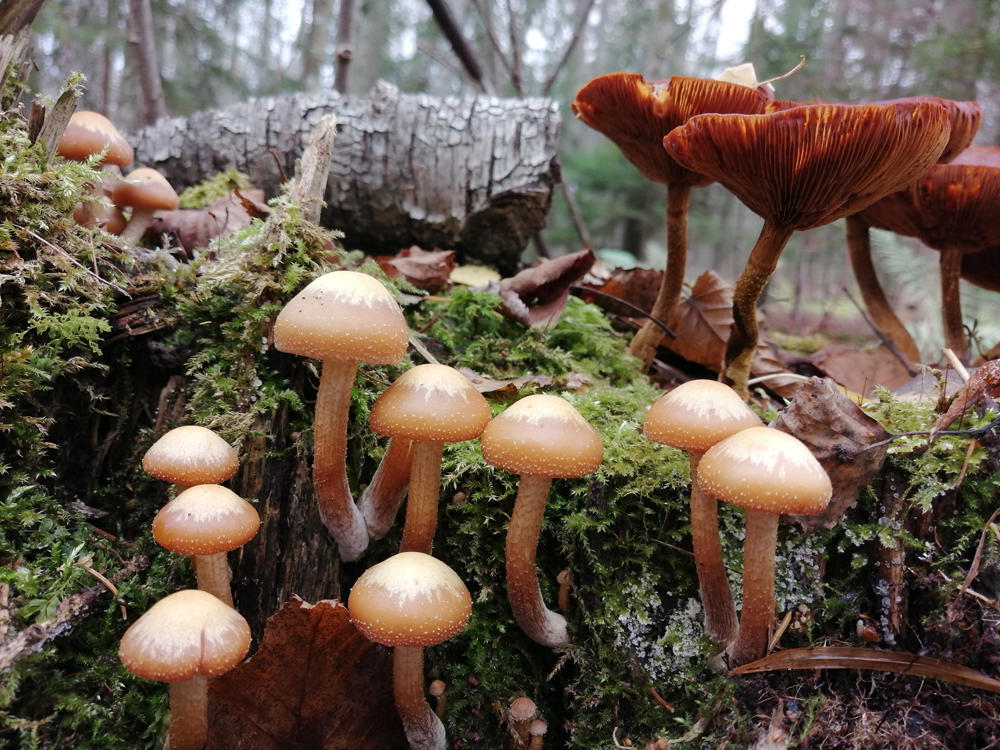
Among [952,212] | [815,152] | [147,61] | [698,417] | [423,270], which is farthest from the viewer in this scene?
[147,61]

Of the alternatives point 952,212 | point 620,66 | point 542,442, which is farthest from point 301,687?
point 620,66

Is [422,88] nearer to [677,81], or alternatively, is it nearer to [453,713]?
[677,81]

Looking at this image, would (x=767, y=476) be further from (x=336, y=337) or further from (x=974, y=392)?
(x=336, y=337)

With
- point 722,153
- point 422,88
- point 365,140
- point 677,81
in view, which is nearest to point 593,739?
point 722,153

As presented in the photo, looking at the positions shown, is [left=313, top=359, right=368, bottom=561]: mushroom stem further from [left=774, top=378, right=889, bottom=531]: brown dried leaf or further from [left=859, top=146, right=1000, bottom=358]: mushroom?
[left=859, top=146, right=1000, bottom=358]: mushroom

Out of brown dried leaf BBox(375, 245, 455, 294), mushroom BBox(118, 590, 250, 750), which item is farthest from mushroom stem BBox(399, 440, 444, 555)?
brown dried leaf BBox(375, 245, 455, 294)
